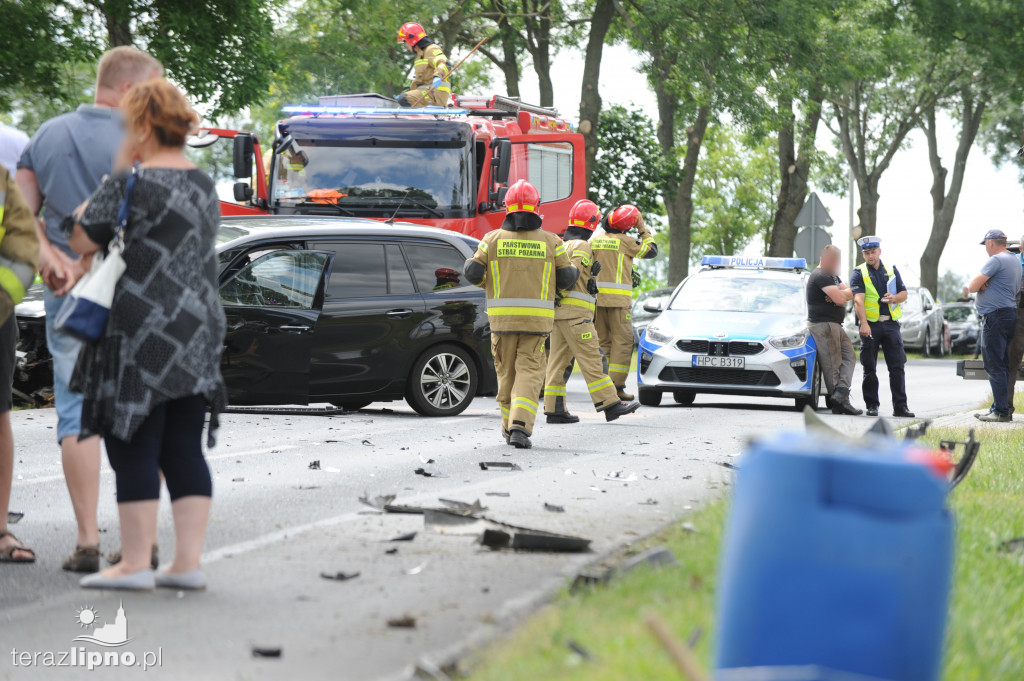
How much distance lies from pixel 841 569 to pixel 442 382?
33.0 ft

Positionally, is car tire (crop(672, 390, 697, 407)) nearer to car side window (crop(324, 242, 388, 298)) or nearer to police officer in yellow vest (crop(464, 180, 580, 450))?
car side window (crop(324, 242, 388, 298))

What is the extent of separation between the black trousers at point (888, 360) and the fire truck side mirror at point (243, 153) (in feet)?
23.2

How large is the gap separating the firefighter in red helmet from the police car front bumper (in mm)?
A: 5014

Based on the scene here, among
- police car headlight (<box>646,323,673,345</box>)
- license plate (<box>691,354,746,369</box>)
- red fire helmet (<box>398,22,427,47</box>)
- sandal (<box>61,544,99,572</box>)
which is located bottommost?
license plate (<box>691,354,746,369</box>)

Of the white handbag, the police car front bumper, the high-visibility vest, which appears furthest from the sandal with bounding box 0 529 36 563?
the high-visibility vest

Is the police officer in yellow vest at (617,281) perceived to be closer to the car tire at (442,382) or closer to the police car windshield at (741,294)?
the police car windshield at (741,294)

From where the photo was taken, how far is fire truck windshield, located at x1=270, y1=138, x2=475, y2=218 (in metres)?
15.5

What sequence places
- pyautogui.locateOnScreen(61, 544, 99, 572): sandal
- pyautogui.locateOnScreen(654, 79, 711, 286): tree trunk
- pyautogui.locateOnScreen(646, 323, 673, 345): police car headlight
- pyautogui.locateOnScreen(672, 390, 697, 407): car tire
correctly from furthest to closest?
pyautogui.locateOnScreen(654, 79, 711, 286): tree trunk → pyautogui.locateOnScreen(672, 390, 697, 407): car tire → pyautogui.locateOnScreen(646, 323, 673, 345): police car headlight → pyautogui.locateOnScreen(61, 544, 99, 572): sandal

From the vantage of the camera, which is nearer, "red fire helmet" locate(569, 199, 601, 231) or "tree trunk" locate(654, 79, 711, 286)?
"red fire helmet" locate(569, 199, 601, 231)

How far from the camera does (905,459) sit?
9.43 ft

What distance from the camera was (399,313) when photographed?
1247 centimetres

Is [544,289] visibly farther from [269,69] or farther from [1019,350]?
[269,69]

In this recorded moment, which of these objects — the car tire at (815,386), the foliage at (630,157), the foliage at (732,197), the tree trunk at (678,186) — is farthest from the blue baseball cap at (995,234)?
the foliage at (732,197)

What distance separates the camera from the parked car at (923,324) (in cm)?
3484
